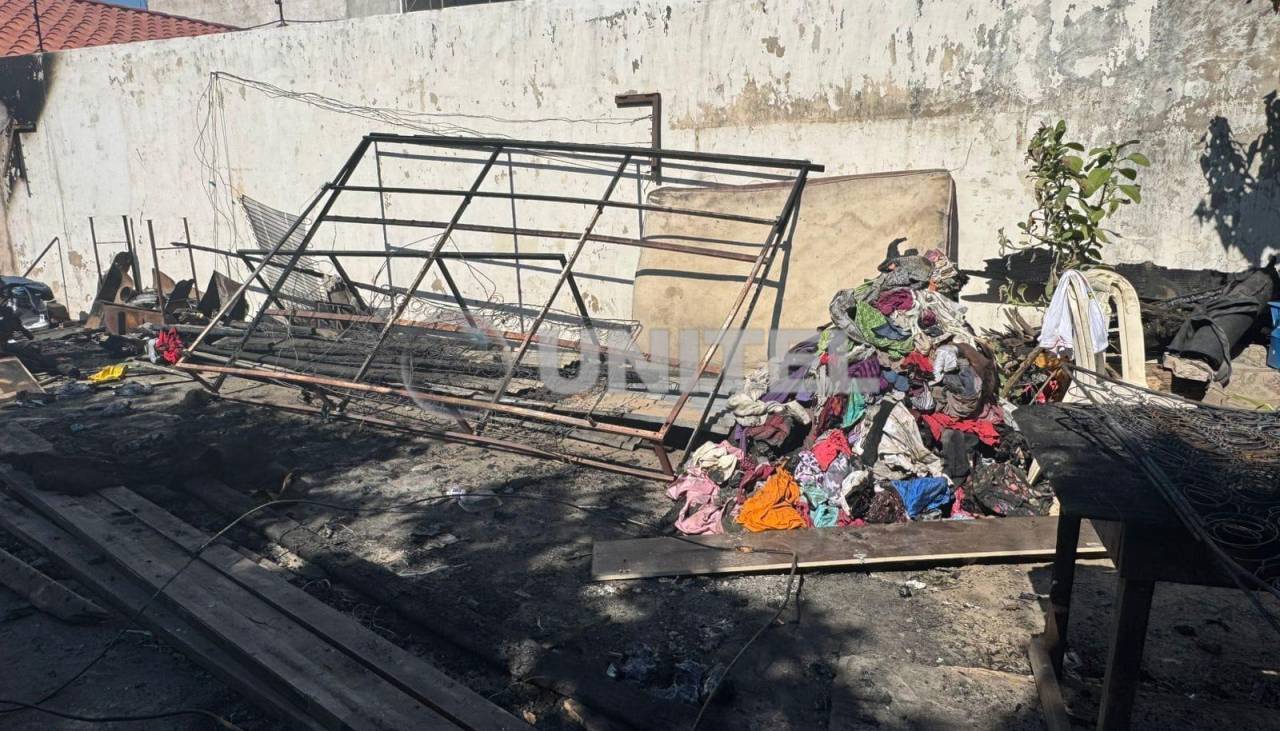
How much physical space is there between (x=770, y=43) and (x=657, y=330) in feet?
7.68

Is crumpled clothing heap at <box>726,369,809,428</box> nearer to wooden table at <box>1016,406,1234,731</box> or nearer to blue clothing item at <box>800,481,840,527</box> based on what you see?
blue clothing item at <box>800,481,840,527</box>

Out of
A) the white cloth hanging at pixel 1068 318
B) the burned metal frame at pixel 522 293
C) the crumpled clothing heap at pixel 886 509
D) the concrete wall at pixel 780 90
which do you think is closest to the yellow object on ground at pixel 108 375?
the burned metal frame at pixel 522 293

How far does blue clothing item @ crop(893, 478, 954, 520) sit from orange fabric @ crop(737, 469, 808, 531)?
56 cm

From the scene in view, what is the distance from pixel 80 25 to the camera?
1321 centimetres

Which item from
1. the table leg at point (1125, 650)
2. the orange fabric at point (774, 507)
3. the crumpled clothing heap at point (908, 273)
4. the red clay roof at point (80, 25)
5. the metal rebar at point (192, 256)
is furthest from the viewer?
the red clay roof at point (80, 25)

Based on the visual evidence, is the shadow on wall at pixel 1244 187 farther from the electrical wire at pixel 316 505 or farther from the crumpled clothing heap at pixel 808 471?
the electrical wire at pixel 316 505

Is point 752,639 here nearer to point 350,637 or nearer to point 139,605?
point 350,637

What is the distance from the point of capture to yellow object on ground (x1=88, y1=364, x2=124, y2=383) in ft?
24.6

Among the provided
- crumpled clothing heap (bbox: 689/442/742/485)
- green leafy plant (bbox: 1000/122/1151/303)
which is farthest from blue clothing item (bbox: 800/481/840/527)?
green leafy plant (bbox: 1000/122/1151/303)

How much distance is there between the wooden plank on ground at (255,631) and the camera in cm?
292

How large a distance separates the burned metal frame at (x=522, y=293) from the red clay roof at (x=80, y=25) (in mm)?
7644

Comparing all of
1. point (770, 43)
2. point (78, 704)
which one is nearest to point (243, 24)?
point (770, 43)

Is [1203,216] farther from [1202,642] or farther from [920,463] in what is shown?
[1202,642]

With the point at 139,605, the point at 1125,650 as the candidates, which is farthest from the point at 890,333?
the point at 139,605
